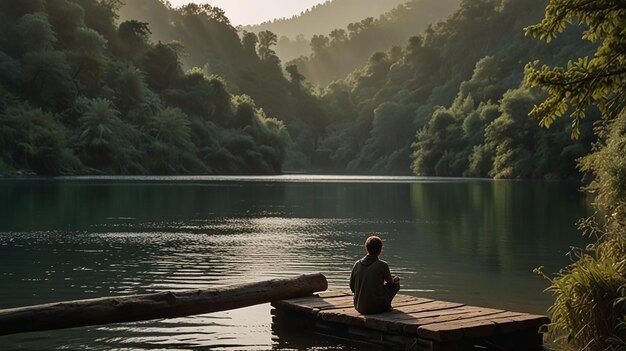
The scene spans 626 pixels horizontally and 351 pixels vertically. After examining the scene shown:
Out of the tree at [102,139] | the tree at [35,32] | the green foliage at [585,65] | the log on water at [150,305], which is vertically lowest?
the log on water at [150,305]

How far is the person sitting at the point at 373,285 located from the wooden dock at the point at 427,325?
0.23 metres

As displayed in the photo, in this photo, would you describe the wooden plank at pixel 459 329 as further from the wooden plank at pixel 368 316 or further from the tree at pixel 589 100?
the tree at pixel 589 100

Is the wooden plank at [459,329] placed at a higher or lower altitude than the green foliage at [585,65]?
lower

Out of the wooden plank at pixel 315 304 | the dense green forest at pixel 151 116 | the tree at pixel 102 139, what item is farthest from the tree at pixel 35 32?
the wooden plank at pixel 315 304

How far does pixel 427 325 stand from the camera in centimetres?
1414

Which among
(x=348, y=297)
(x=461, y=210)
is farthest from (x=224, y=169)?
(x=348, y=297)

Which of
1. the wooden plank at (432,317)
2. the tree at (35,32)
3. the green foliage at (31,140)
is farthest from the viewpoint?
the tree at (35,32)

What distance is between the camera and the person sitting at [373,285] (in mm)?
15578

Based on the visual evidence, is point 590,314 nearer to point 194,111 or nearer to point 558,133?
point 558,133

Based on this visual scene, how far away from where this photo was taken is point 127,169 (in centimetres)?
11806

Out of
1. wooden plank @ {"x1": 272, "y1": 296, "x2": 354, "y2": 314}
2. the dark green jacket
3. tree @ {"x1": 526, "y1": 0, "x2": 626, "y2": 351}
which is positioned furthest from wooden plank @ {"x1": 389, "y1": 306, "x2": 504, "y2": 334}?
wooden plank @ {"x1": 272, "y1": 296, "x2": 354, "y2": 314}

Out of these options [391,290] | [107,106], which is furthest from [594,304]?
[107,106]

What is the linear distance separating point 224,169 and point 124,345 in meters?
126

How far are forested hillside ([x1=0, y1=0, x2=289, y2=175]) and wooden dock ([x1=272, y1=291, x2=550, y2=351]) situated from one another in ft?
294
